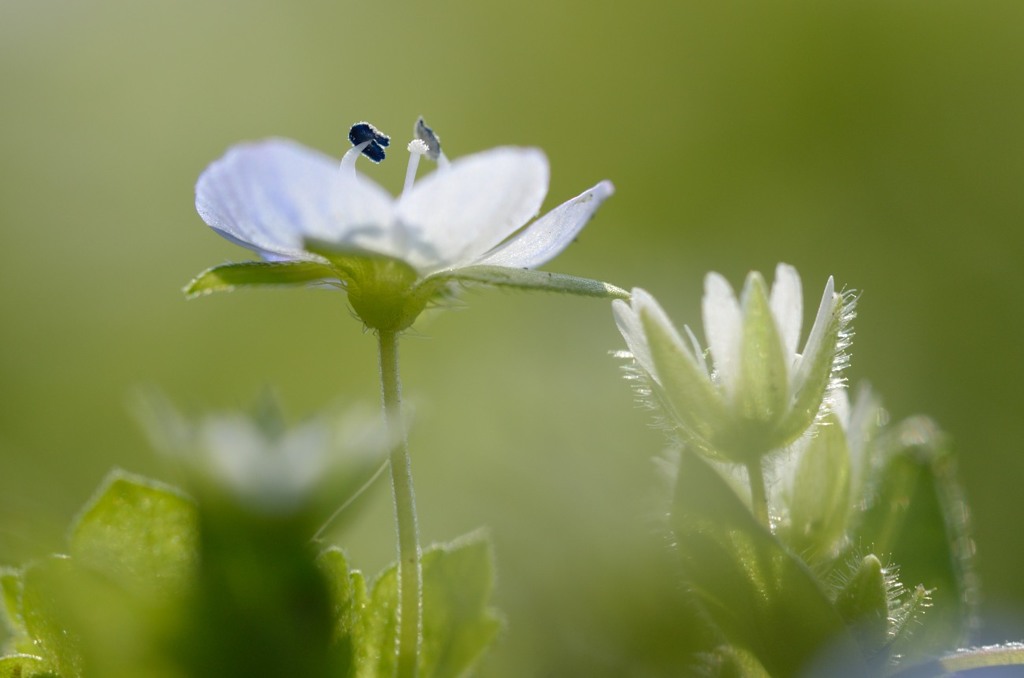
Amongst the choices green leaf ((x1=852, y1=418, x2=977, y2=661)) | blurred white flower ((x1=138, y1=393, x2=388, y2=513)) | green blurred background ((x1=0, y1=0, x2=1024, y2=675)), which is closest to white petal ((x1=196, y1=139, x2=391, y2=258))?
blurred white flower ((x1=138, y1=393, x2=388, y2=513))

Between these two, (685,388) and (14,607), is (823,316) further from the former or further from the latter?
(14,607)

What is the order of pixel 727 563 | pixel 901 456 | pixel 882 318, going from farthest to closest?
1. pixel 882 318
2. pixel 901 456
3. pixel 727 563

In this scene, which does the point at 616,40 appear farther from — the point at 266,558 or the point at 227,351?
the point at 266,558

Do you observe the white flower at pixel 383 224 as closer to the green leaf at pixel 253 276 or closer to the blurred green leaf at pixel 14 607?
the green leaf at pixel 253 276

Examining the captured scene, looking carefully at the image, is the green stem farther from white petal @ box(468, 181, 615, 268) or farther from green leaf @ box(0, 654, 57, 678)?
green leaf @ box(0, 654, 57, 678)

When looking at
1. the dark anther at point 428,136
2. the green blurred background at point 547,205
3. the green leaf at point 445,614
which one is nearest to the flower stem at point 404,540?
the green leaf at point 445,614

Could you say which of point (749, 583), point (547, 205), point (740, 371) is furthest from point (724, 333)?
point (547, 205)

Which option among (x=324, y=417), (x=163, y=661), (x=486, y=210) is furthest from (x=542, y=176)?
(x=163, y=661)
